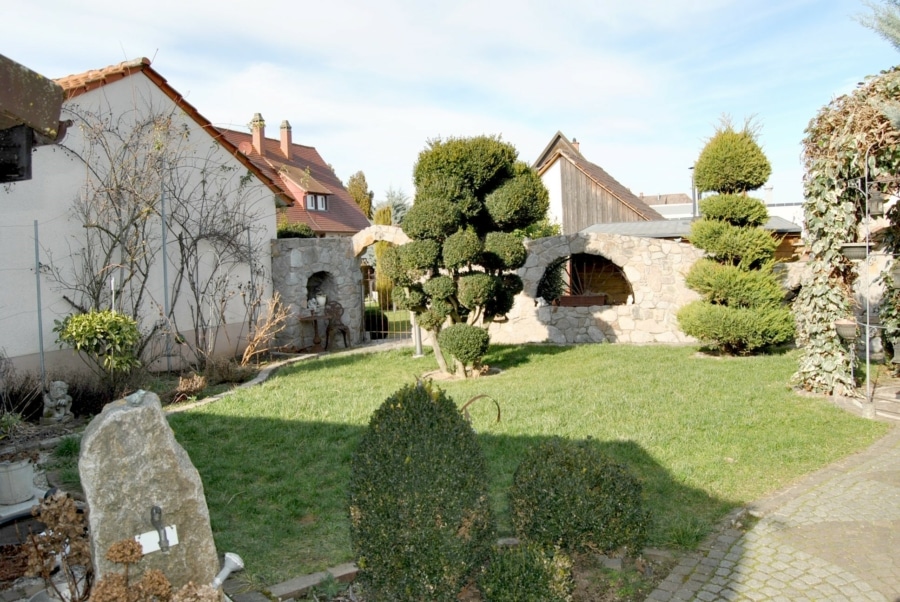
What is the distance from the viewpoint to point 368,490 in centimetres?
298

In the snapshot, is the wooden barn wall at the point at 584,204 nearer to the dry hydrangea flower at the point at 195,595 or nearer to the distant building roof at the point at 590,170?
the distant building roof at the point at 590,170

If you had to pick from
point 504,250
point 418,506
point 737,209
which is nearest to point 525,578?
point 418,506

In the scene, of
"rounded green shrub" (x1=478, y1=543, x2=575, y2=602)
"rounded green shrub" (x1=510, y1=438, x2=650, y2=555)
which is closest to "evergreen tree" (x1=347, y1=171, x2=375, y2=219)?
"rounded green shrub" (x1=510, y1=438, x2=650, y2=555)

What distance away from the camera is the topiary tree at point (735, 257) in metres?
10.6

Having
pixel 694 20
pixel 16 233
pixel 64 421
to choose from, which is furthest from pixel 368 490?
pixel 694 20

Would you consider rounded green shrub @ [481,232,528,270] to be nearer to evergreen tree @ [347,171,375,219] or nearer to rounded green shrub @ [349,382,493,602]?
rounded green shrub @ [349,382,493,602]

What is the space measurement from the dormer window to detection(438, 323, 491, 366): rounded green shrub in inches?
749

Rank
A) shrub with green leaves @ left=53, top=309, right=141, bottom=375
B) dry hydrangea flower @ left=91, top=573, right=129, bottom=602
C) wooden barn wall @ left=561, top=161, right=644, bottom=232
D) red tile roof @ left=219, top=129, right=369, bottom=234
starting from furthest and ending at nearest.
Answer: red tile roof @ left=219, top=129, right=369, bottom=234 → wooden barn wall @ left=561, top=161, right=644, bottom=232 → shrub with green leaves @ left=53, top=309, right=141, bottom=375 → dry hydrangea flower @ left=91, top=573, right=129, bottom=602

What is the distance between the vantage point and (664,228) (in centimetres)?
1884

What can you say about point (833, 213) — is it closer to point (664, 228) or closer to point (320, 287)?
point (320, 287)

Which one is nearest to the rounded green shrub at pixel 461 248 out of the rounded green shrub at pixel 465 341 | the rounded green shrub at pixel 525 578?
the rounded green shrub at pixel 465 341

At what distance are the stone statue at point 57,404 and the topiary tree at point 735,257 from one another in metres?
9.52

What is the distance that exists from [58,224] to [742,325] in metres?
10.5

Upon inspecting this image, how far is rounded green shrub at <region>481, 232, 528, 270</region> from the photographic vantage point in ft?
31.1
